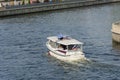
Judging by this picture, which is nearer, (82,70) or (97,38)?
(82,70)

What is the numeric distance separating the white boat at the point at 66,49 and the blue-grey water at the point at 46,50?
1745 millimetres

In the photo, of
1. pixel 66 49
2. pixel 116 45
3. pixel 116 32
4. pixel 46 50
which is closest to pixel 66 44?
pixel 66 49

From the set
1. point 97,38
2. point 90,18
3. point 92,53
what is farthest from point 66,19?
point 92,53

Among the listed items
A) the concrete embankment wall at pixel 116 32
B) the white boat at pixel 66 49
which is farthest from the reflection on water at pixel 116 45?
the white boat at pixel 66 49

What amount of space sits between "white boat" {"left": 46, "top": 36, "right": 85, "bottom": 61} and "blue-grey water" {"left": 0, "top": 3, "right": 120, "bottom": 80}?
5.72ft

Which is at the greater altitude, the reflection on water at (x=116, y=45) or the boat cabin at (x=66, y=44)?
the boat cabin at (x=66, y=44)

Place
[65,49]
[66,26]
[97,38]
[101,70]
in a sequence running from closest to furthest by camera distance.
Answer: [101,70] → [65,49] → [97,38] → [66,26]

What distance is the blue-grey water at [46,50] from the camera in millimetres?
88312

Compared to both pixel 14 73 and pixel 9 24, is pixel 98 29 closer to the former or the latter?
pixel 9 24

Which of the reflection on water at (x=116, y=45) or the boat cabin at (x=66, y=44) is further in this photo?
the reflection on water at (x=116, y=45)

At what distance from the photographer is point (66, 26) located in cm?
14912

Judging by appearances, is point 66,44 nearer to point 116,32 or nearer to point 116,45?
point 116,32

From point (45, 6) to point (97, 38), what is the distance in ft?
252

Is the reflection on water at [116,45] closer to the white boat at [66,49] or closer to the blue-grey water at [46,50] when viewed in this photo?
the blue-grey water at [46,50]
